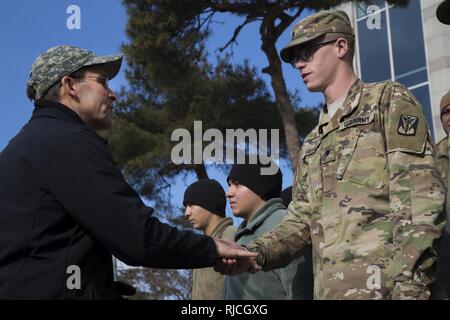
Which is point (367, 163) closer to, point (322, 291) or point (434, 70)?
point (322, 291)

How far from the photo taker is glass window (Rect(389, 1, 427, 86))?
57.3 feet

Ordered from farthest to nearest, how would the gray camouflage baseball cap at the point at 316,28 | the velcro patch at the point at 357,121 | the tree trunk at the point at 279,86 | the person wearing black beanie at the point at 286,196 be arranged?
the tree trunk at the point at 279,86
the person wearing black beanie at the point at 286,196
the gray camouflage baseball cap at the point at 316,28
the velcro patch at the point at 357,121

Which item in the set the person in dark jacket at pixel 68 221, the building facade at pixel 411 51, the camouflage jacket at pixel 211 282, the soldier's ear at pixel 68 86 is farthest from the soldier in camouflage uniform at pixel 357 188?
the building facade at pixel 411 51

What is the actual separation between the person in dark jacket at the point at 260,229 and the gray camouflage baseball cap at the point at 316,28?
1.04m

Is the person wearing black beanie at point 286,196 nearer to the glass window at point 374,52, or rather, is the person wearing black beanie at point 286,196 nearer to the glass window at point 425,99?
the glass window at point 425,99

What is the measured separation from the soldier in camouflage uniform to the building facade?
43.9 feet

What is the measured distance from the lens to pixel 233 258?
2887mm

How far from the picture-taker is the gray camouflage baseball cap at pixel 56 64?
271cm

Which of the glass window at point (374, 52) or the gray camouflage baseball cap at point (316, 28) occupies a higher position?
the glass window at point (374, 52)

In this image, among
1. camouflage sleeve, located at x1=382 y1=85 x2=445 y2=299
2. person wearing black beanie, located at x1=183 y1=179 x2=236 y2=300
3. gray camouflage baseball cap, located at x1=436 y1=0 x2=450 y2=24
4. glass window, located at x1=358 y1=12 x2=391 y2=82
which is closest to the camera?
camouflage sleeve, located at x1=382 y1=85 x2=445 y2=299

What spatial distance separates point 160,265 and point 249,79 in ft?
39.5

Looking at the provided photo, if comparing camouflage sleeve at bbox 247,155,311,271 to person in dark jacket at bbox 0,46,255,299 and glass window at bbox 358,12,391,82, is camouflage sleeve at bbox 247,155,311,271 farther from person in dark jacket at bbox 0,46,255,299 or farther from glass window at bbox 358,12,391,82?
glass window at bbox 358,12,391,82

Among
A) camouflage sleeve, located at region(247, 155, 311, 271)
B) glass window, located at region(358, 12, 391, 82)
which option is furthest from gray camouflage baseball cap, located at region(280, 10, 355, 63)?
glass window, located at region(358, 12, 391, 82)

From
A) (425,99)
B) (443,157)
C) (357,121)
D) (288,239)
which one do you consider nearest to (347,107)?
(357,121)
